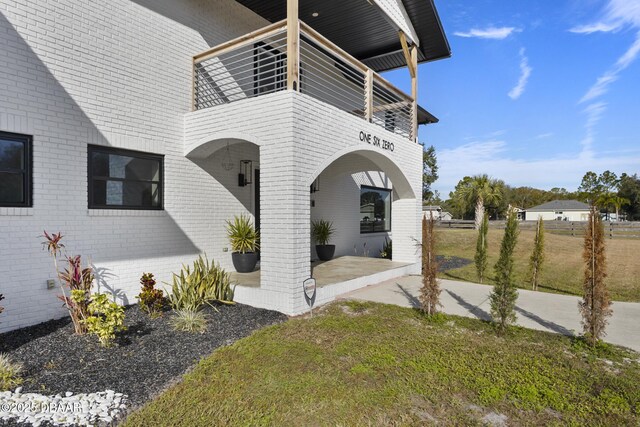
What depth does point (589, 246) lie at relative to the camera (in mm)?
4727

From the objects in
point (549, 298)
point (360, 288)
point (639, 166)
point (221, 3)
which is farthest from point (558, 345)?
point (639, 166)

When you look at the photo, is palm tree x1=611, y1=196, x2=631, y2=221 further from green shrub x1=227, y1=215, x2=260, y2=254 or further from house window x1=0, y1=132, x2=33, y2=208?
house window x1=0, y1=132, x2=33, y2=208

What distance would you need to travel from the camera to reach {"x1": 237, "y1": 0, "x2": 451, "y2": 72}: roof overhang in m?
9.62

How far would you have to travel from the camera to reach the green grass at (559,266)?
9.81 metres

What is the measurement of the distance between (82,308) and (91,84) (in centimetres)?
378

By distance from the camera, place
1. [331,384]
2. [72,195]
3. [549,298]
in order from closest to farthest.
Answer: [331,384]
[72,195]
[549,298]

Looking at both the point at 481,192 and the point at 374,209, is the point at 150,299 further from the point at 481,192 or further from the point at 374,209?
the point at 481,192

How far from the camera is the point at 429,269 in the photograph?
571cm

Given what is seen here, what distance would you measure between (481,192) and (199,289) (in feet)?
84.7

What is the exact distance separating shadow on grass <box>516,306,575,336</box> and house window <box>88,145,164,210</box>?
7.15 m

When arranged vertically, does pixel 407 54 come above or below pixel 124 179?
above

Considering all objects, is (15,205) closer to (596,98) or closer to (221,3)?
(221,3)

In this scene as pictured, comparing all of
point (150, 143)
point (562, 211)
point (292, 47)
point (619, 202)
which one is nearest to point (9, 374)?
point (150, 143)

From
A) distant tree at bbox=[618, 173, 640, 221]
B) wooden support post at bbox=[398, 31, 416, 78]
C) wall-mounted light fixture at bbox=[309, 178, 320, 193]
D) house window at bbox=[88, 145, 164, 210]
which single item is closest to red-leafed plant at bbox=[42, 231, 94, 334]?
house window at bbox=[88, 145, 164, 210]
